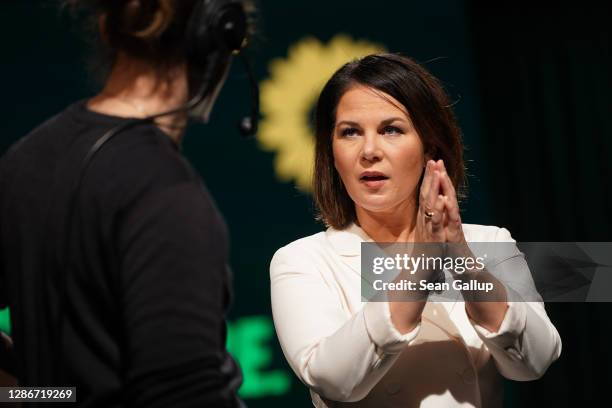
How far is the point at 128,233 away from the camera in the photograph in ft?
3.03

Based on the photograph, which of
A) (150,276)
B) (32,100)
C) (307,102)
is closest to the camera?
(150,276)

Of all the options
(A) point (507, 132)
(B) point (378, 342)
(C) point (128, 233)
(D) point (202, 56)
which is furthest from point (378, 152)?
(A) point (507, 132)

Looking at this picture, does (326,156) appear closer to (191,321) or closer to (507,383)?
(191,321)

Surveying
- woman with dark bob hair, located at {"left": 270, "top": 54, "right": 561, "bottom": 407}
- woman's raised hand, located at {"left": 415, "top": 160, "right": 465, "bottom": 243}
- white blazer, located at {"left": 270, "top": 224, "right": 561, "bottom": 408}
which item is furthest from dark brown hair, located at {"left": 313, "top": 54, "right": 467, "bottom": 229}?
woman's raised hand, located at {"left": 415, "top": 160, "right": 465, "bottom": 243}

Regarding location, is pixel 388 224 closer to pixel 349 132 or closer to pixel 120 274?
pixel 349 132

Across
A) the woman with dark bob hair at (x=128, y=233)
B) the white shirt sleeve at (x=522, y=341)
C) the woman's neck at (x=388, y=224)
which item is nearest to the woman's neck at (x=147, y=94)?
the woman with dark bob hair at (x=128, y=233)

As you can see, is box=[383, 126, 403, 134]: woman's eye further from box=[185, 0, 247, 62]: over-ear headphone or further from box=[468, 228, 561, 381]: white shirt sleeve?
box=[185, 0, 247, 62]: over-ear headphone

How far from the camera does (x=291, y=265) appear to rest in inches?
70.7

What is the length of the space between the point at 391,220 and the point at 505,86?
2.42 metres

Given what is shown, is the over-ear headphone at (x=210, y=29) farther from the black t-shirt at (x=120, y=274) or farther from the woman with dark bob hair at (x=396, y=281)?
the woman with dark bob hair at (x=396, y=281)

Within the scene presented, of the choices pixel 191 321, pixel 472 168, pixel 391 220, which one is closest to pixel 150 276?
pixel 191 321

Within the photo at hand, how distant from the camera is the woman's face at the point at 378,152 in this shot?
6.04ft

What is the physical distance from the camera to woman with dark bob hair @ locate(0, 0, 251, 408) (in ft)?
3.00

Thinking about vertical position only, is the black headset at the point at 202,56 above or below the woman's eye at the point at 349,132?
above
